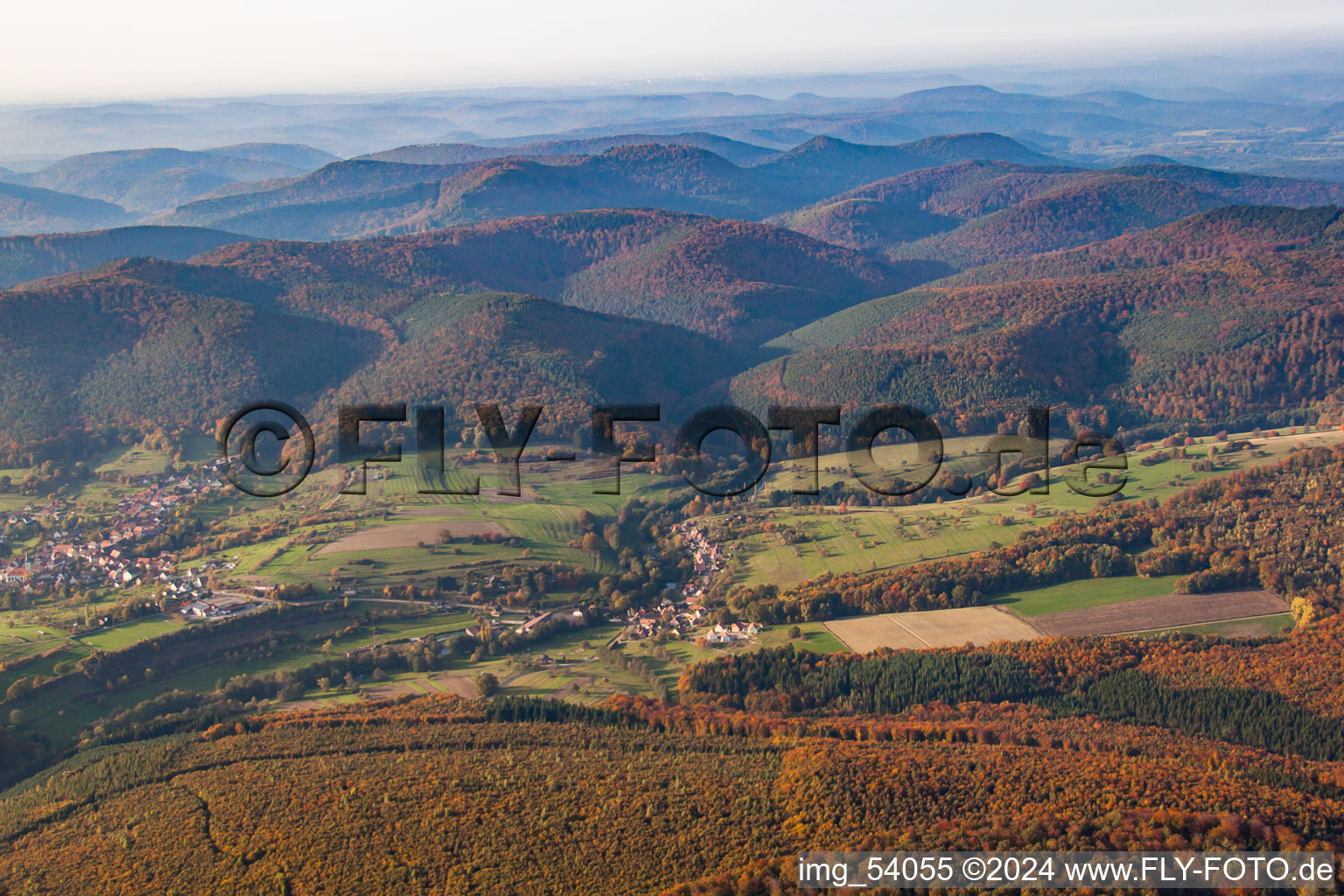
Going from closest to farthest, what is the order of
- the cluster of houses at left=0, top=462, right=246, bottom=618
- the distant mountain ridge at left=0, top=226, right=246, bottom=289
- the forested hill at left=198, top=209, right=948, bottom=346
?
the cluster of houses at left=0, top=462, right=246, bottom=618
the forested hill at left=198, top=209, right=948, bottom=346
the distant mountain ridge at left=0, top=226, right=246, bottom=289

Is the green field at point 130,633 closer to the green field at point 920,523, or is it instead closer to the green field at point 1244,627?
the green field at point 920,523

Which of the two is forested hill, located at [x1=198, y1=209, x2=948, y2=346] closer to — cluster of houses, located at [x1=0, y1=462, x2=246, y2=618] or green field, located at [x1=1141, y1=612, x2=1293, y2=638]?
cluster of houses, located at [x1=0, y1=462, x2=246, y2=618]

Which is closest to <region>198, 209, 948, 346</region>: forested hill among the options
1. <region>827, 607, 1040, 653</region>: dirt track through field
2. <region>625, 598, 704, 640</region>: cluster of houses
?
<region>625, 598, 704, 640</region>: cluster of houses

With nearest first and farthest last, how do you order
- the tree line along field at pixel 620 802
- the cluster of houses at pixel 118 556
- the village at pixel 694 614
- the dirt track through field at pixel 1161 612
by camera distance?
the tree line along field at pixel 620 802 < the dirt track through field at pixel 1161 612 < the village at pixel 694 614 < the cluster of houses at pixel 118 556

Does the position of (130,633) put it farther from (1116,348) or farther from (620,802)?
(1116,348)

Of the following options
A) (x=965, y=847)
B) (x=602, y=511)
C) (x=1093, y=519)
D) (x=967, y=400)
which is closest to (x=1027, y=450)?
(x=967, y=400)

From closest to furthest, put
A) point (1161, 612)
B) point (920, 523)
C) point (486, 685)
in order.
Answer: point (486, 685) < point (1161, 612) < point (920, 523)

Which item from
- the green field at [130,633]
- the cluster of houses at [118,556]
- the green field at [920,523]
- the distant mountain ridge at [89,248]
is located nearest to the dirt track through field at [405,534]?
the cluster of houses at [118,556]

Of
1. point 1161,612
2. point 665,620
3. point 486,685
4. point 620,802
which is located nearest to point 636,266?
point 665,620
